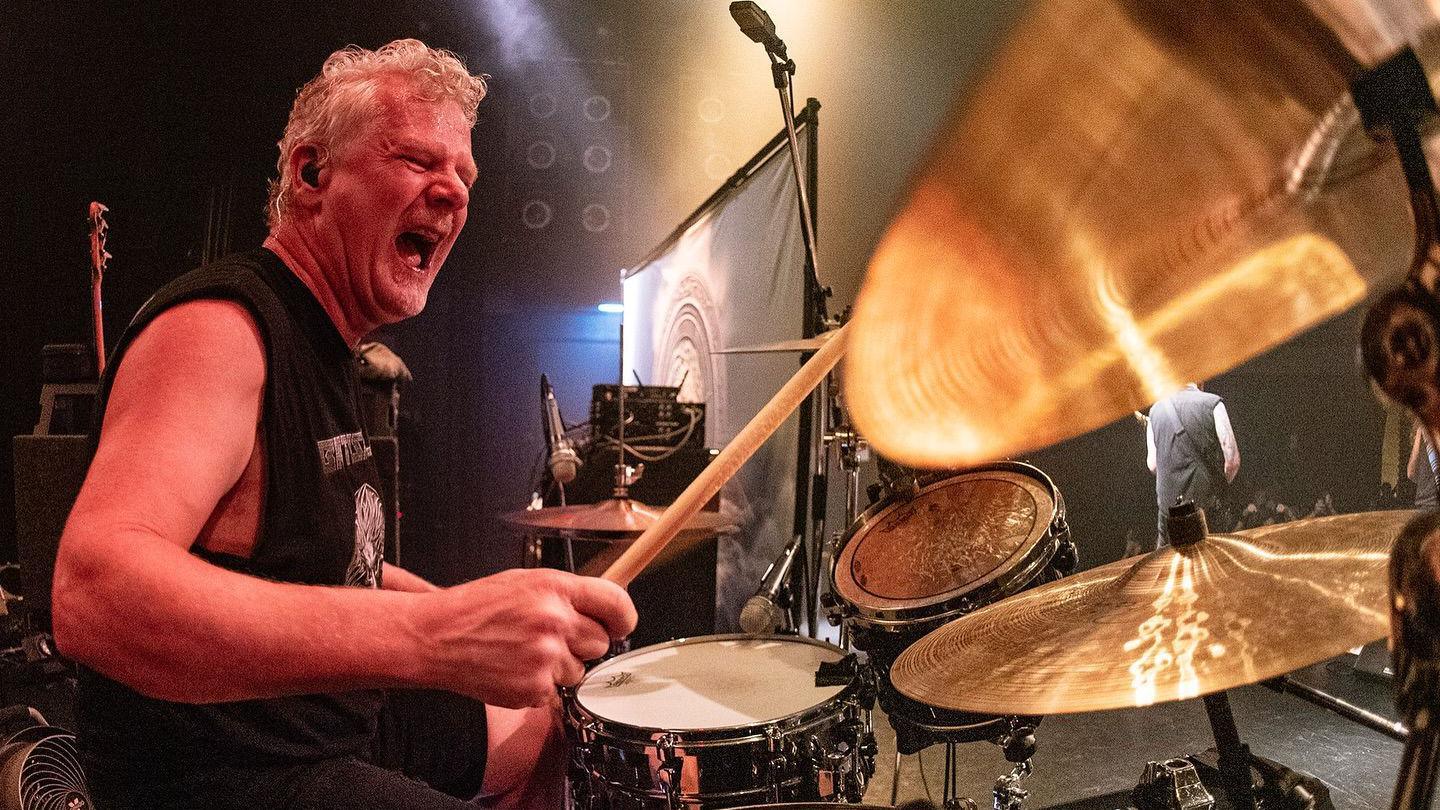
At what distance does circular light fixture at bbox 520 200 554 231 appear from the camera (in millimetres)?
6973

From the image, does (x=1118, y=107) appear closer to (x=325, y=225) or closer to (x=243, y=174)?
(x=325, y=225)

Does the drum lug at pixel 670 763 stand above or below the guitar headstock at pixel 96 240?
below

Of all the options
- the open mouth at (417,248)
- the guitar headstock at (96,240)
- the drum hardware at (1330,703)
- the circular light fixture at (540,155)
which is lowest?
the drum hardware at (1330,703)

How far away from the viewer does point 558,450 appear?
3459 millimetres

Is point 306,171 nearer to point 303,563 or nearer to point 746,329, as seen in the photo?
point 303,563

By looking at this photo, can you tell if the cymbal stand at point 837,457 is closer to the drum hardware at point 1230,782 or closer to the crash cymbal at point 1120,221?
the drum hardware at point 1230,782

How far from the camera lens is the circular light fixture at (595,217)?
705 centimetres

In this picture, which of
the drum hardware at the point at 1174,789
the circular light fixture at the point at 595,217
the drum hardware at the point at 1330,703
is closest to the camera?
the drum hardware at the point at 1330,703

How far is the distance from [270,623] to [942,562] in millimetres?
1203

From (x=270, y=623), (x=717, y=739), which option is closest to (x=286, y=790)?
(x=270, y=623)

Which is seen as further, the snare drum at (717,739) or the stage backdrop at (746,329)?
the stage backdrop at (746,329)

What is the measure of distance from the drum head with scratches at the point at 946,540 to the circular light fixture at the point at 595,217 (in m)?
5.71

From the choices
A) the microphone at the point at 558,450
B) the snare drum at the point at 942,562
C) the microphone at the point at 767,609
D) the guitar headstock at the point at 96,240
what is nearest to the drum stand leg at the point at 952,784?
the snare drum at the point at 942,562

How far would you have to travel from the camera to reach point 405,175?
1.26m
